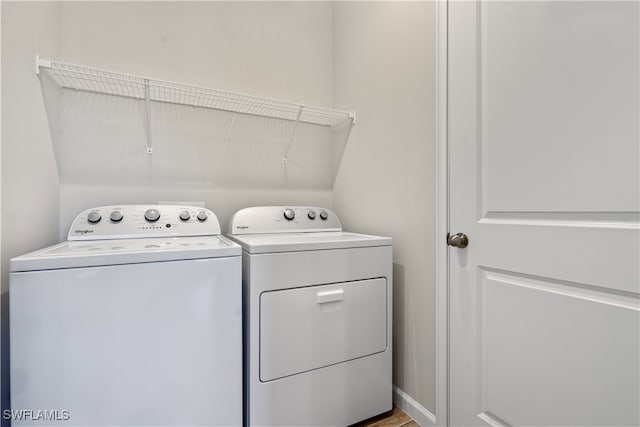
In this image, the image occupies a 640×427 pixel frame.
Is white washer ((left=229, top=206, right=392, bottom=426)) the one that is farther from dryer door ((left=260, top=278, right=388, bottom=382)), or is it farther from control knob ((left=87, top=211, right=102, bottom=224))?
control knob ((left=87, top=211, right=102, bottom=224))

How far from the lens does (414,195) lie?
1.46m

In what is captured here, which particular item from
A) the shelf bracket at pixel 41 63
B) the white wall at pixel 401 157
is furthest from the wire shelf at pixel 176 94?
A: the white wall at pixel 401 157

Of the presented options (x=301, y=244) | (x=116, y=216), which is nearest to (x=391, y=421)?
(x=301, y=244)

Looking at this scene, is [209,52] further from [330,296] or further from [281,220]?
[330,296]

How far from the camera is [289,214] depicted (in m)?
1.80

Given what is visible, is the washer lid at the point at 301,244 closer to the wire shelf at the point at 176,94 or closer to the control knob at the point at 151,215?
the control knob at the point at 151,215

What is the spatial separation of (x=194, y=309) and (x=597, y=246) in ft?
4.19

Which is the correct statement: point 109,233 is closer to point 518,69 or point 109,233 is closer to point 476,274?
point 476,274

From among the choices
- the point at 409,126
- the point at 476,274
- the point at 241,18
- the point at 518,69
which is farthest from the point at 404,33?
the point at 476,274

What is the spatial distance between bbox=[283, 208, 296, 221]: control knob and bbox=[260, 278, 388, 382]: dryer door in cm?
61

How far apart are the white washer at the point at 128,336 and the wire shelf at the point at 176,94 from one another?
85 centimetres

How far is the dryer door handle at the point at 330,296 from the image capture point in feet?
4.22

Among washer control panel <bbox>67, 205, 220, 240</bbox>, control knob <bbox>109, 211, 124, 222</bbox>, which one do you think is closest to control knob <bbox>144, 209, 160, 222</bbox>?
washer control panel <bbox>67, 205, 220, 240</bbox>

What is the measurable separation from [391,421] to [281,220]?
1175mm
